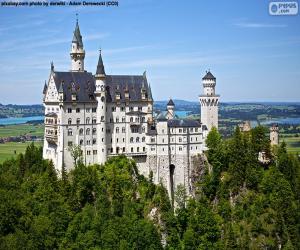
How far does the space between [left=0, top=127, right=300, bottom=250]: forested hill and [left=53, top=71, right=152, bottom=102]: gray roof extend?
13027 millimetres

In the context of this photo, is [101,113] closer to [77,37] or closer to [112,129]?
[112,129]

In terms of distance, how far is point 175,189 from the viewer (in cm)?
9944

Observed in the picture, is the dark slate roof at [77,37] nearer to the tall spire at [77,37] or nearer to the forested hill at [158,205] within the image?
the tall spire at [77,37]

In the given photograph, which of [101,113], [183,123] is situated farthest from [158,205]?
[101,113]

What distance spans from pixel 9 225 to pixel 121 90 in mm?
34186

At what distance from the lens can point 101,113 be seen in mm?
98500

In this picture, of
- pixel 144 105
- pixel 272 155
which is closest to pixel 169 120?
pixel 144 105

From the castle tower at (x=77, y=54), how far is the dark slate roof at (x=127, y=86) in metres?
6.98

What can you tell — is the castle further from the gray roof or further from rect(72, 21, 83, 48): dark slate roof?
rect(72, 21, 83, 48): dark slate roof

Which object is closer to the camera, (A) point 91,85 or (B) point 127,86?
(A) point 91,85

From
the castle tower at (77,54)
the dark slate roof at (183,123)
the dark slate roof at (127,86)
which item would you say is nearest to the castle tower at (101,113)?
the dark slate roof at (127,86)

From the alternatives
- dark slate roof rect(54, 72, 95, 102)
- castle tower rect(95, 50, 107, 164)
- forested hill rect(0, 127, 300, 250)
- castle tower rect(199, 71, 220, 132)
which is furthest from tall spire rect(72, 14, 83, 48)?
castle tower rect(199, 71, 220, 132)

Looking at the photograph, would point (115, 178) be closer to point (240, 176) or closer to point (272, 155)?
point (240, 176)

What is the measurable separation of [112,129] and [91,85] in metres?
Result: 9.69
